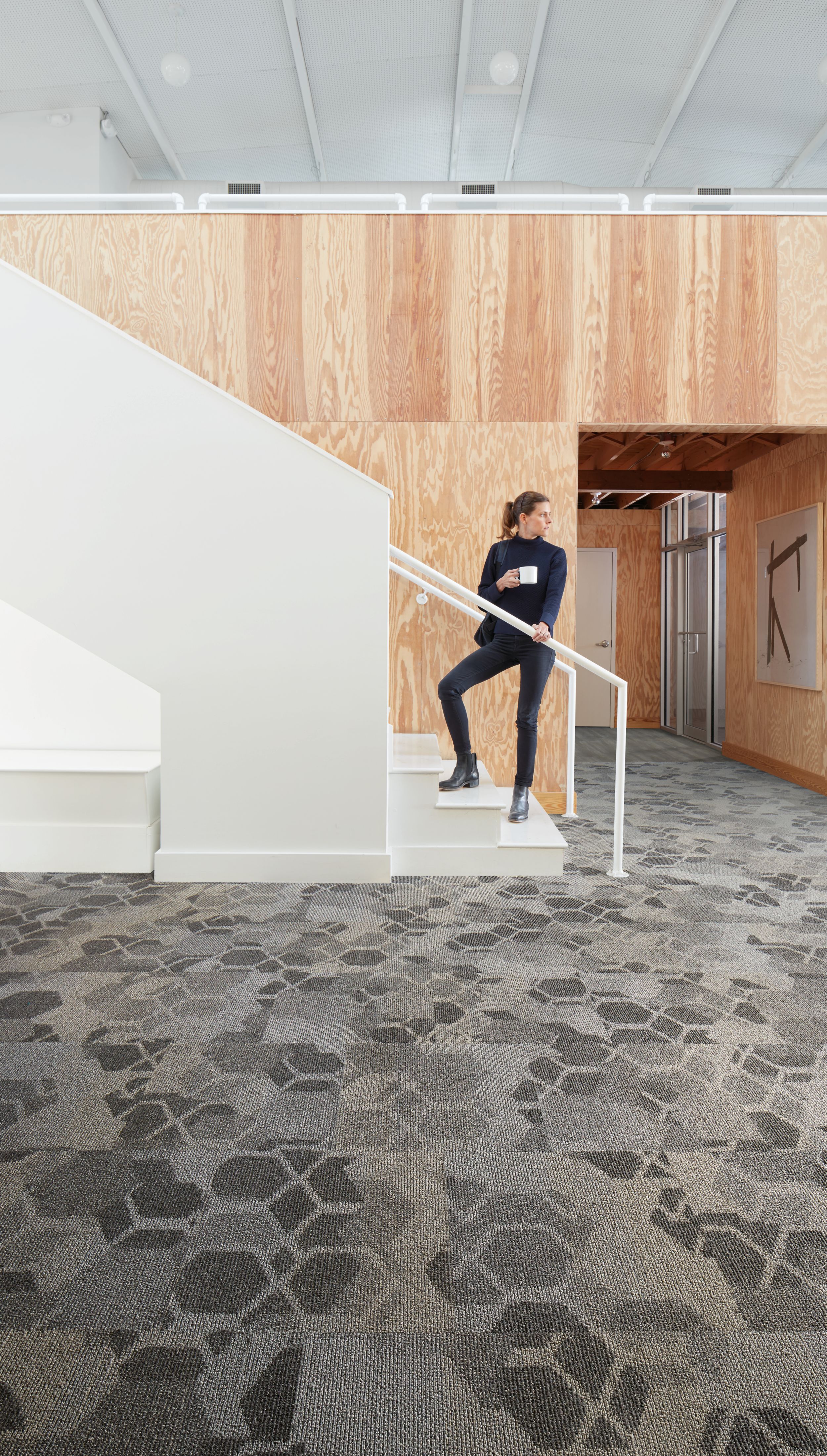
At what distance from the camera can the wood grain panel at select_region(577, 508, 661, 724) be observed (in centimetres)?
1095

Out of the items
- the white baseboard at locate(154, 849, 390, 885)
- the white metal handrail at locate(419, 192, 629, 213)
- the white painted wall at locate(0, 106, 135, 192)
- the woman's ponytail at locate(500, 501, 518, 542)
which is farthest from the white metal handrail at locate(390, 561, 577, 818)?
the white painted wall at locate(0, 106, 135, 192)

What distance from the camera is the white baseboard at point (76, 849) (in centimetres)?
384

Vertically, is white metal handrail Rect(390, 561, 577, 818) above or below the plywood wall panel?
below

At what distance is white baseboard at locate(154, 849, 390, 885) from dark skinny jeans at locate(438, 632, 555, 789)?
827mm

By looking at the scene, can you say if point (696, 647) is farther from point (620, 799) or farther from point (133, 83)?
point (133, 83)

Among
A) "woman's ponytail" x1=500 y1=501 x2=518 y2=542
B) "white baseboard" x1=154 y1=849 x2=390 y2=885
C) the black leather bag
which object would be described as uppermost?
"woman's ponytail" x1=500 y1=501 x2=518 y2=542

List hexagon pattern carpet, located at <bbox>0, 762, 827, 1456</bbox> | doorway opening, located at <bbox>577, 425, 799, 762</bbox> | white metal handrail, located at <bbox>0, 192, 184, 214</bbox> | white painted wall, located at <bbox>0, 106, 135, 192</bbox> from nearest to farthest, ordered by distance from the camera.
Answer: hexagon pattern carpet, located at <bbox>0, 762, 827, 1456</bbox> → white metal handrail, located at <bbox>0, 192, 184, 214</bbox> → white painted wall, located at <bbox>0, 106, 135, 192</bbox> → doorway opening, located at <bbox>577, 425, 799, 762</bbox>

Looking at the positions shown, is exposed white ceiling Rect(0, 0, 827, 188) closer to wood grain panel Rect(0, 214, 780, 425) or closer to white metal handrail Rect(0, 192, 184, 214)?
white metal handrail Rect(0, 192, 184, 214)

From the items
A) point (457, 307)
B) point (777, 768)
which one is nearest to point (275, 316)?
point (457, 307)

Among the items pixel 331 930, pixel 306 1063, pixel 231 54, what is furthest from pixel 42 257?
pixel 306 1063

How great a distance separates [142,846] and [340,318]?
337 cm

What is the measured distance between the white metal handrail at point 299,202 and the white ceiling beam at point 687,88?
2411 millimetres

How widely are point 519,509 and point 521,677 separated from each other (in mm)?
831

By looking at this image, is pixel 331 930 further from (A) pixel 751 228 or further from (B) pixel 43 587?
(A) pixel 751 228
